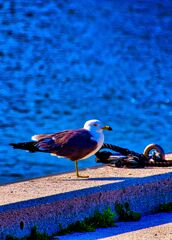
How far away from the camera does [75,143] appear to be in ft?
23.6

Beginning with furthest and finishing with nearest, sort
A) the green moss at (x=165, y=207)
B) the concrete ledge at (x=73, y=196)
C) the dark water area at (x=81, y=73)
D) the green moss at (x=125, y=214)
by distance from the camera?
the dark water area at (x=81, y=73), the green moss at (x=165, y=207), the green moss at (x=125, y=214), the concrete ledge at (x=73, y=196)

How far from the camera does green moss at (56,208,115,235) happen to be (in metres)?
6.22

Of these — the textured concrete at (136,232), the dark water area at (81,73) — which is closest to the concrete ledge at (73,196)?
the textured concrete at (136,232)

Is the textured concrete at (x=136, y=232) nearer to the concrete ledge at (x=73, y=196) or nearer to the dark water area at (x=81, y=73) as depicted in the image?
the concrete ledge at (x=73, y=196)

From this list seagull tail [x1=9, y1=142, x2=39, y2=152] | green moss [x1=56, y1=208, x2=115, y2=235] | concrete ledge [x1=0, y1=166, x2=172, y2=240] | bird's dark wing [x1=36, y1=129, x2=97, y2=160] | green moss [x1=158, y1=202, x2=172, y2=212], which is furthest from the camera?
seagull tail [x1=9, y1=142, x2=39, y2=152]

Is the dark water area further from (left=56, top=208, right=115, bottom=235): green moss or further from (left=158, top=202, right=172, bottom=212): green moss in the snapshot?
(left=56, top=208, right=115, bottom=235): green moss

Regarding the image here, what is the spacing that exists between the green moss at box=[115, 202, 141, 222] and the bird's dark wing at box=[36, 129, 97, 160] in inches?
27.6

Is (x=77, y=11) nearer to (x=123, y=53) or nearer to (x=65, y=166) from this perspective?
(x=123, y=53)

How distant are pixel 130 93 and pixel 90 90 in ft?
2.92

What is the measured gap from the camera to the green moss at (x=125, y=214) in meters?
6.57

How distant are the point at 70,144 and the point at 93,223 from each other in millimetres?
987

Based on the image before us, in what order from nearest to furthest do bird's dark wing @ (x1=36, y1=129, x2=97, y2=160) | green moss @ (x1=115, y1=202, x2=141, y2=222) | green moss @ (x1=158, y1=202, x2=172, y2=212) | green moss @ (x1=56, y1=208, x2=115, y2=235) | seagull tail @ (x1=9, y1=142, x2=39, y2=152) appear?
green moss @ (x1=56, y1=208, x2=115, y2=235) → green moss @ (x1=115, y1=202, x2=141, y2=222) → green moss @ (x1=158, y1=202, x2=172, y2=212) → bird's dark wing @ (x1=36, y1=129, x2=97, y2=160) → seagull tail @ (x1=9, y1=142, x2=39, y2=152)

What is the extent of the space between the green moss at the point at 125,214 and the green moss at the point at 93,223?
127 millimetres

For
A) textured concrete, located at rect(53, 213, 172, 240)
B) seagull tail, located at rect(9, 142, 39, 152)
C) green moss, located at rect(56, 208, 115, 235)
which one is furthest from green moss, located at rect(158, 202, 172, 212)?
seagull tail, located at rect(9, 142, 39, 152)
